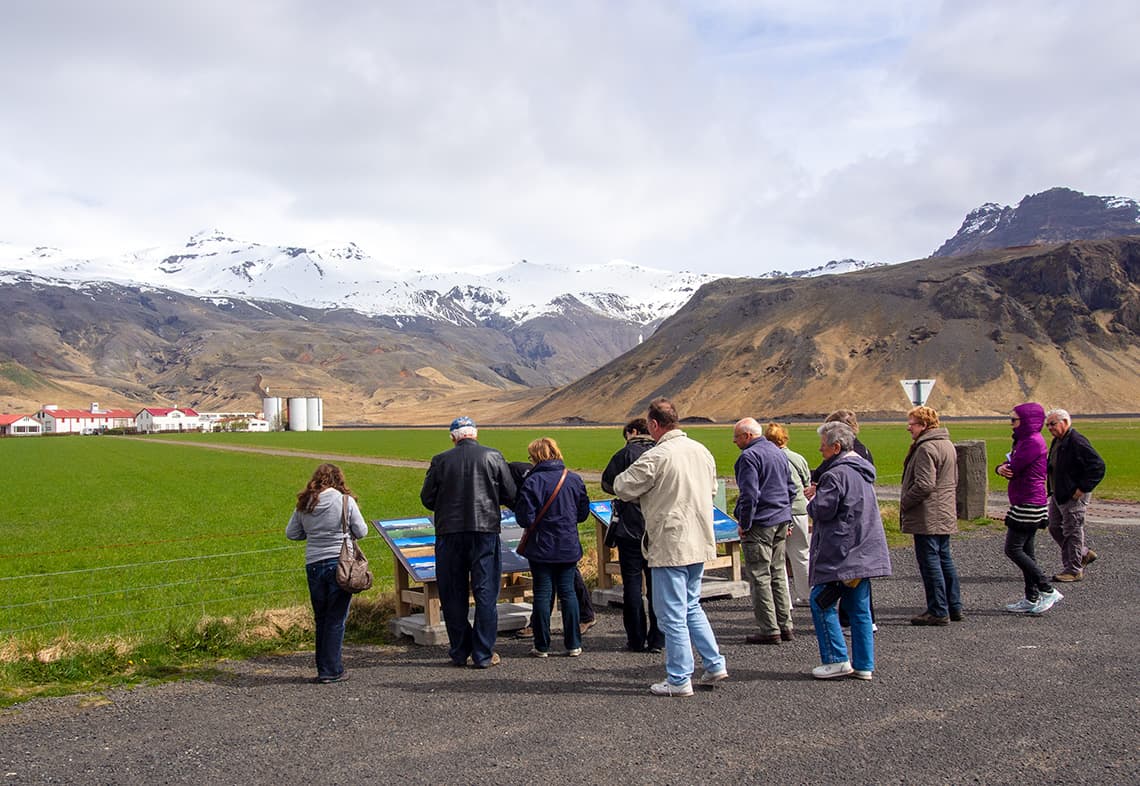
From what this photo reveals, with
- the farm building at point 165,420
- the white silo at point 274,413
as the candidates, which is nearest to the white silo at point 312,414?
the white silo at point 274,413

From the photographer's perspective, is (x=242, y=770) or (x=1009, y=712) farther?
(x=1009, y=712)

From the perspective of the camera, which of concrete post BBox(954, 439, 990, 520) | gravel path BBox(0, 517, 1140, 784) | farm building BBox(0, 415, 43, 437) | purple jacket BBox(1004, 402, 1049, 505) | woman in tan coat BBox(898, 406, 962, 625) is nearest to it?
gravel path BBox(0, 517, 1140, 784)

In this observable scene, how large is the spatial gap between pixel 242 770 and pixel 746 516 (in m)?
5.09

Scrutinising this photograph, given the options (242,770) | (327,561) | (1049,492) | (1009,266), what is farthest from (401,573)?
(1009,266)

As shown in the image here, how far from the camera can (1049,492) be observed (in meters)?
12.4

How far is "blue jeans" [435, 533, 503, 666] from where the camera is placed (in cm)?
896

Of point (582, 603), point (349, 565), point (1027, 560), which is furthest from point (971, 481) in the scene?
point (349, 565)

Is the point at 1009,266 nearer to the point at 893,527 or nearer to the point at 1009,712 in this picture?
the point at 893,527

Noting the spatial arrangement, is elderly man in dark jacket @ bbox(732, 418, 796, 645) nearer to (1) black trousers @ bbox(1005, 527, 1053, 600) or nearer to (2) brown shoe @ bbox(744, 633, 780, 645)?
(2) brown shoe @ bbox(744, 633, 780, 645)

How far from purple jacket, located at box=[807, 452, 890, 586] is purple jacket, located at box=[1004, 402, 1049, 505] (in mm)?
3670

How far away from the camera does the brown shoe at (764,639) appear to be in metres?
9.59

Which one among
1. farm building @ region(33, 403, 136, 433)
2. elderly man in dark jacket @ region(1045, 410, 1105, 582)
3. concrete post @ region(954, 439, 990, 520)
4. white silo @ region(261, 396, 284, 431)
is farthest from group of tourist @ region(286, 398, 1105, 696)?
farm building @ region(33, 403, 136, 433)

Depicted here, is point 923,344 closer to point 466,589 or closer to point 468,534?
point 466,589

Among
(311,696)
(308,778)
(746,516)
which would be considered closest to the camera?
(308,778)
